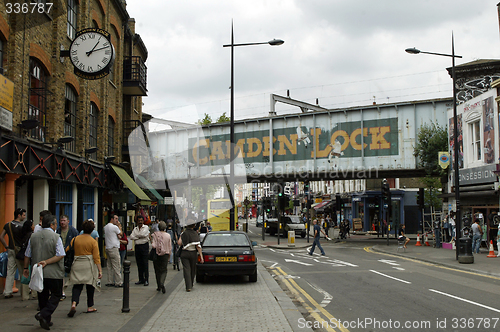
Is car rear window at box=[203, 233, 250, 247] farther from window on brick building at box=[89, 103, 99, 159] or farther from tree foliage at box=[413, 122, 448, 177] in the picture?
tree foliage at box=[413, 122, 448, 177]

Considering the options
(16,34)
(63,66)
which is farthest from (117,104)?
(16,34)

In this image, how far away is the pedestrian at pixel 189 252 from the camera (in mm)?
11188

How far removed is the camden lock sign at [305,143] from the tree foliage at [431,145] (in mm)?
1596

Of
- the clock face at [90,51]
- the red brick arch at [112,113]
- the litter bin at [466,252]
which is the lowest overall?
the litter bin at [466,252]

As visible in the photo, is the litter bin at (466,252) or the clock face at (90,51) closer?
the clock face at (90,51)

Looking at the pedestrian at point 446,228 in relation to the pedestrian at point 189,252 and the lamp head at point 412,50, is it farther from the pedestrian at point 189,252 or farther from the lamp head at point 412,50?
the pedestrian at point 189,252

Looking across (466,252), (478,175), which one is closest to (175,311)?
(466,252)

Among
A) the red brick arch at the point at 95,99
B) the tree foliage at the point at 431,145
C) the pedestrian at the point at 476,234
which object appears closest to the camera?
the red brick arch at the point at 95,99

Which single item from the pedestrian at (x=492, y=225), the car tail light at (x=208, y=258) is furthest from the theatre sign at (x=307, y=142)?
the car tail light at (x=208, y=258)

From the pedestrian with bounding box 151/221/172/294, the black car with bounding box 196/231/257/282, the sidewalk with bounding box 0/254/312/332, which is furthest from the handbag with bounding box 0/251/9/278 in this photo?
the black car with bounding box 196/231/257/282

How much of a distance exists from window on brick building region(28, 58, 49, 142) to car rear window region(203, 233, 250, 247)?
18.2 feet

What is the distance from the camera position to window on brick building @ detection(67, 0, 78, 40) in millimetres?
15547

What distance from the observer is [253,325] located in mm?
7320

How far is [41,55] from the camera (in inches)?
504
